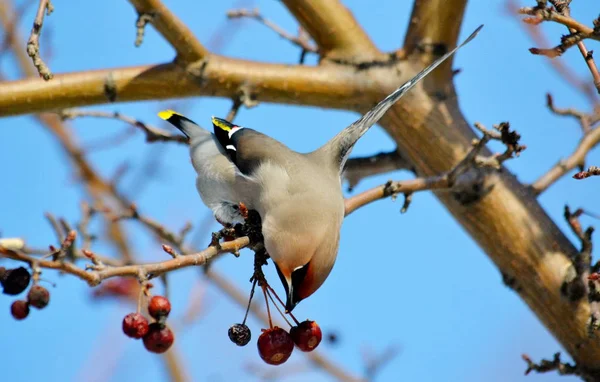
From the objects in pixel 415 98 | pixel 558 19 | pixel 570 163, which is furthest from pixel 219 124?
pixel 558 19

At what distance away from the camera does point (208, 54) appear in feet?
13.9

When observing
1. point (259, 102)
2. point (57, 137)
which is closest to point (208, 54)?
point (259, 102)

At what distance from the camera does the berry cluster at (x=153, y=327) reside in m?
2.82

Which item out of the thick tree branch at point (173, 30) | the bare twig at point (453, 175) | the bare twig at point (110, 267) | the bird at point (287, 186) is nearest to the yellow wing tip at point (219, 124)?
the bird at point (287, 186)

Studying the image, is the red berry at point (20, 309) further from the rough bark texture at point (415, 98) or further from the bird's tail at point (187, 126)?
the bird's tail at point (187, 126)

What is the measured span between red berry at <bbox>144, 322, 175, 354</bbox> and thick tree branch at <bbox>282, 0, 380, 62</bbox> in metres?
2.07

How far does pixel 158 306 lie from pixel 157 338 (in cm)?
14

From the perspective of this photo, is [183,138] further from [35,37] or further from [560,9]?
[560,9]

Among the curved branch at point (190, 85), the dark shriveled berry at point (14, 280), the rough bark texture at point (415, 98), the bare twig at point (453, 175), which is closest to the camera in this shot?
Result: the dark shriveled berry at point (14, 280)

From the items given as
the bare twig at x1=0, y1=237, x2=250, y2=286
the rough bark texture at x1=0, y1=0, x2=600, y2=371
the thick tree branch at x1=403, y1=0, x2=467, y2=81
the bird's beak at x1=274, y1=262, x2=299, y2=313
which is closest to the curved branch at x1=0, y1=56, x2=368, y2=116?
the rough bark texture at x1=0, y1=0, x2=600, y2=371

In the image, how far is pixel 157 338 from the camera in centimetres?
287

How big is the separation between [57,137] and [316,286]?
15.1 ft

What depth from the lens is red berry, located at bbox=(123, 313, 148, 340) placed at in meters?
2.81

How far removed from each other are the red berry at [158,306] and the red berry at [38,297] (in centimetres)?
43
